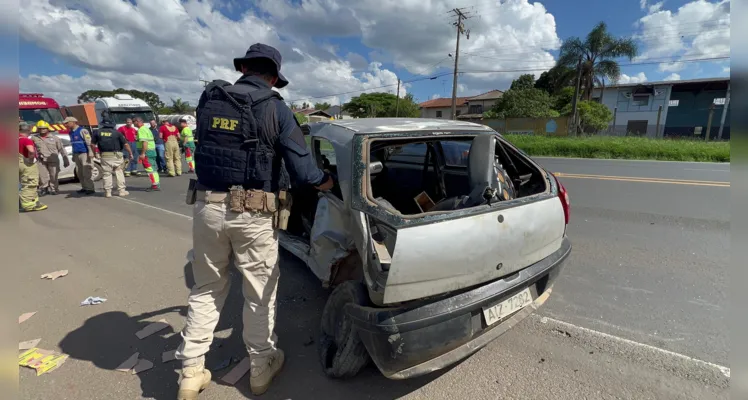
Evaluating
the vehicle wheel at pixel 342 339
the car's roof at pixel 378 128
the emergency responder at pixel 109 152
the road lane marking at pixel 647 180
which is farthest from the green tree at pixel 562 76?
the vehicle wheel at pixel 342 339

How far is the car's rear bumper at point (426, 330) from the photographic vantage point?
1708 millimetres

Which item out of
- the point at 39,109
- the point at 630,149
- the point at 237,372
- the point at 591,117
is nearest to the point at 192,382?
the point at 237,372

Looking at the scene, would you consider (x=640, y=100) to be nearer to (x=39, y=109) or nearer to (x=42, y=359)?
(x=42, y=359)

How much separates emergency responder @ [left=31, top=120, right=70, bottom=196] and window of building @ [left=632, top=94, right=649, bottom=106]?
156 feet

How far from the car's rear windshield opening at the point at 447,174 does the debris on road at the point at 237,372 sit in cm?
145

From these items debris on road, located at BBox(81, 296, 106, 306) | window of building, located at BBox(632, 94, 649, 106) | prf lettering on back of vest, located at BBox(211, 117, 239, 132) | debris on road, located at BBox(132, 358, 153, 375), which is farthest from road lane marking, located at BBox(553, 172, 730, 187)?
window of building, located at BBox(632, 94, 649, 106)

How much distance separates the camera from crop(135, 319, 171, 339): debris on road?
9.02ft

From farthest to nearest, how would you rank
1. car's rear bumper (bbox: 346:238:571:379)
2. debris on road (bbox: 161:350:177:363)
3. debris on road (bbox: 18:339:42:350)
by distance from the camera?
debris on road (bbox: 18:339:42:350) → debris on road (bbox: 161:350:177:363) → car's rear bumper (bbox: 346:238:571:379)

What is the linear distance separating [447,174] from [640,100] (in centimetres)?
4552

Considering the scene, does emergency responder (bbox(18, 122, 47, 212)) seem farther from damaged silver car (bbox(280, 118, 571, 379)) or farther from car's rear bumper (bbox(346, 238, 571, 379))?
car's rear bumper (bbox(346, 238, 571, 379))

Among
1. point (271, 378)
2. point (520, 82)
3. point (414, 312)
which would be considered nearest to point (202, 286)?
point (271, 378)

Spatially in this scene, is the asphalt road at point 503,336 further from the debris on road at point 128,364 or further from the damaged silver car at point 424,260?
the damaged silver car at point 424,260

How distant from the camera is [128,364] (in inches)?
94.5

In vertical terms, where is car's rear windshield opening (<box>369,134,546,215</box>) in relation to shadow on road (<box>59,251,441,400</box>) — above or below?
above
